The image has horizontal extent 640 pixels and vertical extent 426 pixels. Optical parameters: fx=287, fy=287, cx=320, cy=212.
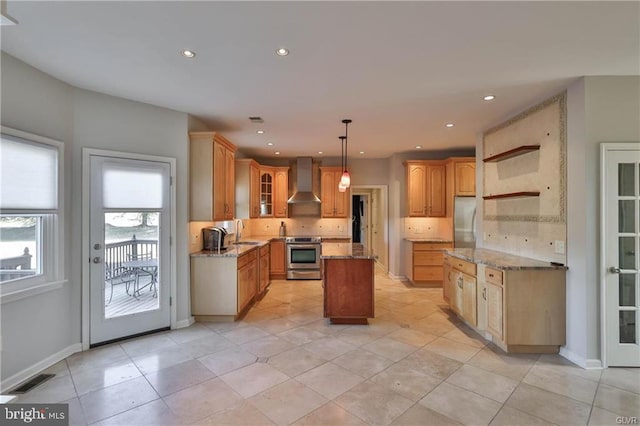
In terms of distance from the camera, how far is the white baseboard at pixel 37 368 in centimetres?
239

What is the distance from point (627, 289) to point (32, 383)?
5433 millimetres

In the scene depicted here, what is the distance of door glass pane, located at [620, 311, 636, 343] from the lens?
2.71 metres

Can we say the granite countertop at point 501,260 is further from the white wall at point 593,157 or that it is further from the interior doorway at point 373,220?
the interior doorway at point 373,220

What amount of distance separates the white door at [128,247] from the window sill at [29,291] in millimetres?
312

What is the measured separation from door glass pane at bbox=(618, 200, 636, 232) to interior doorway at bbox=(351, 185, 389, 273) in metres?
4.18

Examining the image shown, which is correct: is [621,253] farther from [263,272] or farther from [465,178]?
[263,272]

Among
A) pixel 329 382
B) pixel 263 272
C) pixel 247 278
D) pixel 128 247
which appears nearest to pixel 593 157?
pixel 329 382

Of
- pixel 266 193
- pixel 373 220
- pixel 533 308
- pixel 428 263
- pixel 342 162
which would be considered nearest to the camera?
pixel 533 308

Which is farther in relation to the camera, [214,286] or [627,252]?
[214,286]

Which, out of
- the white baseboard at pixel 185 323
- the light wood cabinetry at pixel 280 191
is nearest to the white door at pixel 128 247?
the white baseboard at pixel 185 323

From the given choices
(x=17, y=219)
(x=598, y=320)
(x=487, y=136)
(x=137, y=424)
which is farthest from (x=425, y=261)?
(x=17, y=219)

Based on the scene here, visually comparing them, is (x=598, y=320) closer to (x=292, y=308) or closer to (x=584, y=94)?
(x=584, y=94)

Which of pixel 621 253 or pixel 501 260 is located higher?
pixel 621 253

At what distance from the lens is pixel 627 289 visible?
8.93 ft
